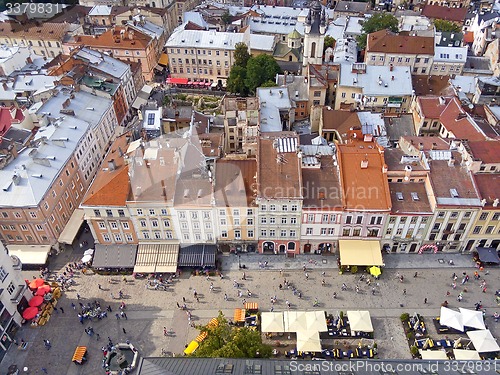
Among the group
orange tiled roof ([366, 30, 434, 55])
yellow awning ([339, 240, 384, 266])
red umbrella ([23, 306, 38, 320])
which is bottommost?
red umbrella ([23, 306, 38, 320])

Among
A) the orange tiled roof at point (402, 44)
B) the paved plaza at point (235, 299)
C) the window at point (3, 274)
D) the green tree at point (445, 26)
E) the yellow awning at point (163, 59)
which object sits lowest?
the paved plaza at point (235, 299)

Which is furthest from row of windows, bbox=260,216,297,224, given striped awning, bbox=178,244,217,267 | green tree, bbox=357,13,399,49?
green tree, bbox=357,13,399,49

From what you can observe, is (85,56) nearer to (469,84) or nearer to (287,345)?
(287,345)

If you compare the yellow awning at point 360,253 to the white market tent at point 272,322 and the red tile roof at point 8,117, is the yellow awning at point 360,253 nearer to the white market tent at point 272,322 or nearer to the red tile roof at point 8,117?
the white market tent at point 272,322

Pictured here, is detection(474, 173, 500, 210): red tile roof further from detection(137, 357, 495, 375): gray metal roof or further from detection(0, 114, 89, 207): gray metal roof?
detection(0, 114, 89, 207): gray metal roof

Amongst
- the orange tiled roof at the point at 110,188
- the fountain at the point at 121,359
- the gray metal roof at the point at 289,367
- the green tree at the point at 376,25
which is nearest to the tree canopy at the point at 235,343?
the gray metal roof at the point at 289,367

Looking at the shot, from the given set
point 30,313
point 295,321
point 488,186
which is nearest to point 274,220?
point 295,321

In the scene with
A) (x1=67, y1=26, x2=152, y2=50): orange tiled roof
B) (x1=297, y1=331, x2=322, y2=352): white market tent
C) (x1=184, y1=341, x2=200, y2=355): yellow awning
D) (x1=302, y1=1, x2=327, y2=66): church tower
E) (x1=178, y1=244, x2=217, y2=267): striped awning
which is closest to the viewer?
(x1=297, y1=331, x2=322, y2=352): white market tent

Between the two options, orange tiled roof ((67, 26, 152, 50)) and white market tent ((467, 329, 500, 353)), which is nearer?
white market tent ((467, 329, 500, 353))
